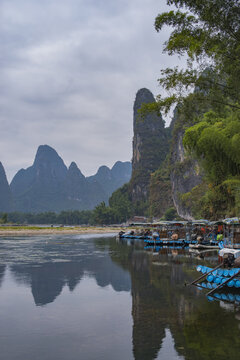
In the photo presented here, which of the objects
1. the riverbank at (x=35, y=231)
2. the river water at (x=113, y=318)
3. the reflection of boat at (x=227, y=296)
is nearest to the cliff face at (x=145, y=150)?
the riverbank at (x=35, y=231)

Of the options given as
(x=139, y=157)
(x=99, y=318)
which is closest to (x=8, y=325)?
(x=99, y=318)

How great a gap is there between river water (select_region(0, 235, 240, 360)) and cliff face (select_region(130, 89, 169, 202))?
142 meters

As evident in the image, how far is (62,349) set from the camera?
9.01m

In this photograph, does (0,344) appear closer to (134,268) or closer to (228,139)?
(134,268)

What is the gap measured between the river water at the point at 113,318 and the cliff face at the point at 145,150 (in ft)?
467

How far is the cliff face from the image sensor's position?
535ft

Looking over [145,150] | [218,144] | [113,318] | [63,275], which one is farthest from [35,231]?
[145,150]

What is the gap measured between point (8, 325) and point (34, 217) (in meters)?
177

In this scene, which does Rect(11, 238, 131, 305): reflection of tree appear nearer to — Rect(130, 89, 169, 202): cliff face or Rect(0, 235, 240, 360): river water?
Rect(0, 235, 240, 360): river water

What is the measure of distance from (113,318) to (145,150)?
157m

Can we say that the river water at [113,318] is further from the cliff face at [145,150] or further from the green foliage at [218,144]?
the cliff face at [145,150]

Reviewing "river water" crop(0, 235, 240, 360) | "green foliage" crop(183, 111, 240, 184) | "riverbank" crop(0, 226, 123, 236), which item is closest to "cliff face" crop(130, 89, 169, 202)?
"riverbank" crop(0, 226, 123, 236)

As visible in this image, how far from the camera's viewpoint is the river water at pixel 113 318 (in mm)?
8883

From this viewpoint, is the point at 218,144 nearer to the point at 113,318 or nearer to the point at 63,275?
the point at 63,275
